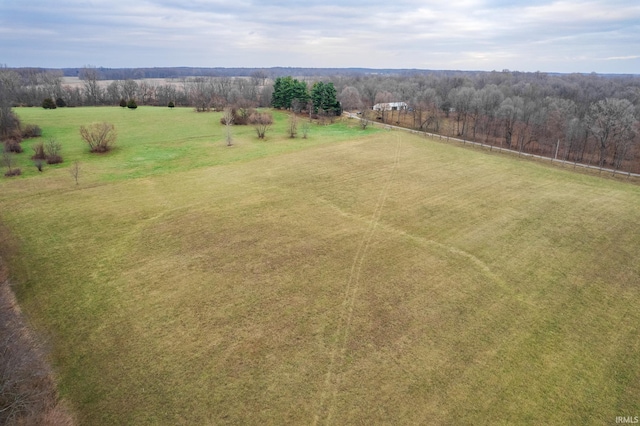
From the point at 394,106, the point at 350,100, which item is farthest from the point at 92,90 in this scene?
the point at 394,106

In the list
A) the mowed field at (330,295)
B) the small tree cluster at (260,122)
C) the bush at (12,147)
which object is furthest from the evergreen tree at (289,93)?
the bush at (12,147)

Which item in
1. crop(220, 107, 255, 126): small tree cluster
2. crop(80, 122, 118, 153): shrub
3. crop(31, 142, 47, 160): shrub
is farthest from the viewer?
crop(220, 107, 255, 126): small tree cluster

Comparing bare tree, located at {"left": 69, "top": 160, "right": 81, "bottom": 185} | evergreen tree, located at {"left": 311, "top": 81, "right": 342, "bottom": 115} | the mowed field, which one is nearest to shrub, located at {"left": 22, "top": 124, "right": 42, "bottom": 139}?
the mowed field

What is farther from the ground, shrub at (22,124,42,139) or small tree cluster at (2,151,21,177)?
shrub at (22,124,42,139)

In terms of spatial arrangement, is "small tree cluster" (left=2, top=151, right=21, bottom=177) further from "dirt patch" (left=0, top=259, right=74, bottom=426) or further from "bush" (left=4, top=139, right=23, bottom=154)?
"dirt patch" (left=0, top=259, right=74, bottom=426)

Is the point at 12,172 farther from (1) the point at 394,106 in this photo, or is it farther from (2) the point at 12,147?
(1) the point at 394,106

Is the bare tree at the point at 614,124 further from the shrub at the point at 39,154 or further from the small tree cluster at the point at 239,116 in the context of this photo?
the shrub at the point at 39,154

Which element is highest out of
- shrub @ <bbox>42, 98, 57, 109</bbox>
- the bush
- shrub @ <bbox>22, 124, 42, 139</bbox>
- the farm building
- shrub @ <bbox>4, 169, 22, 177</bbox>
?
the farm building

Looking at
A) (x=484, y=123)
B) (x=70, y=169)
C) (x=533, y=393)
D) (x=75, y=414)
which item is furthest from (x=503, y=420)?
(x=484, y=123)
